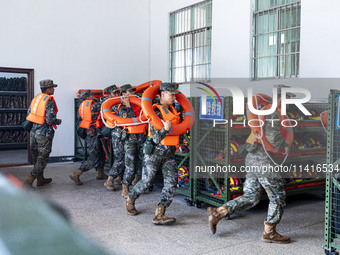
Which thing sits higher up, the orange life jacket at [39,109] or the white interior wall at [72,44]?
the white interior wall at [72,44]

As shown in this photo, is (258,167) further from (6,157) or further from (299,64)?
(6,157)

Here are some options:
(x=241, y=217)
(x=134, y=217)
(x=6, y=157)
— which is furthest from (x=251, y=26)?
(x=6, y=157)

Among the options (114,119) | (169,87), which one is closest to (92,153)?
(114,119)

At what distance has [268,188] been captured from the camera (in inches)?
158

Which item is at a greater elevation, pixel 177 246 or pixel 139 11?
pixel 139 11

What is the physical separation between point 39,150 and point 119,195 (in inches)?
65.9

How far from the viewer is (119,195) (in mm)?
6180

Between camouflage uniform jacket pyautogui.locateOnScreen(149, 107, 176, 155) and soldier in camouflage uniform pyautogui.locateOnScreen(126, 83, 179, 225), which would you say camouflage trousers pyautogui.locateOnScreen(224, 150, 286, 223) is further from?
camouflage uniform jacket pyautogui.locateOnScreen(149, 107, 176, 155)

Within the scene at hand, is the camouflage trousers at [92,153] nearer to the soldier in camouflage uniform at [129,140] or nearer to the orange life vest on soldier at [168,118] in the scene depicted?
the soldier in camouflage uniform at [129,140]

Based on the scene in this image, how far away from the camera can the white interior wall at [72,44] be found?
8695 mm

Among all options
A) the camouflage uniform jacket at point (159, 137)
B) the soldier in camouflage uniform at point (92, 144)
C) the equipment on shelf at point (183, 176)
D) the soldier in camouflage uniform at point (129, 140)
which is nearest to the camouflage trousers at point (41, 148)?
the soldier in camouflage uniform at point (92, 144)

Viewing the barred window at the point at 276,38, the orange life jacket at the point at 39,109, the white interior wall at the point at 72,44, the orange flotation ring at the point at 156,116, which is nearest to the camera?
the orange flotation ring at the point at 156,116

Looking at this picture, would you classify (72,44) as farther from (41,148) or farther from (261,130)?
(261,130)

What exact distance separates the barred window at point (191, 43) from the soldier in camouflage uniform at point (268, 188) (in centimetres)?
499
